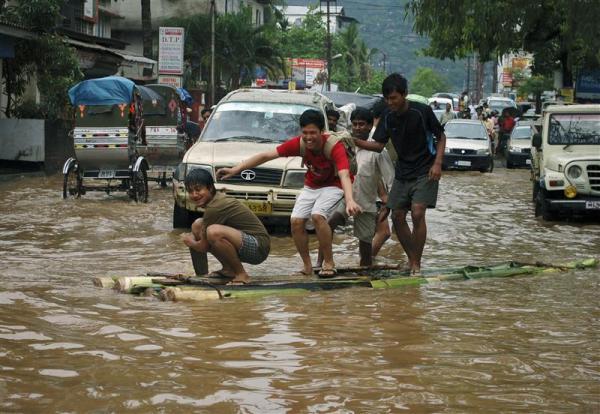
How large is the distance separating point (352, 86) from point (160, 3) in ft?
154

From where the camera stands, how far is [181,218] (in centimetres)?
1473

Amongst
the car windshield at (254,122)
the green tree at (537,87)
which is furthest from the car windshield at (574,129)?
the green tree at (537,87)

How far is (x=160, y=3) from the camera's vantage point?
64875mm

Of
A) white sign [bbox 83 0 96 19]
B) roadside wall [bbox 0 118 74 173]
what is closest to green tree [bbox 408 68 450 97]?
white sign [bbox 83 0 96 19]

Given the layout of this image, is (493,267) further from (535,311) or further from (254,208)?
(254,208)

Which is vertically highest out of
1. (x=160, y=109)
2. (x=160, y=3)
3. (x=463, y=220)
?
(x=160, y=3)

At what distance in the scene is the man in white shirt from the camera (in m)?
10.6

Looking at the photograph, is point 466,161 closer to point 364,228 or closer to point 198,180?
point 364,228

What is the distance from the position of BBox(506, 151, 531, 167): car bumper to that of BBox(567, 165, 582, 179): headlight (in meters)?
17.4

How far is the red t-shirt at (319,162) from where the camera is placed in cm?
963

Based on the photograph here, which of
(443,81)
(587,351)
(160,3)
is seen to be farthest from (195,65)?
(443,81)

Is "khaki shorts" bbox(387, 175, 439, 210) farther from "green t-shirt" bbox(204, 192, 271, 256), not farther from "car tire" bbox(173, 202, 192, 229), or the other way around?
"car tire" bbox(173, 202, 192, 229)

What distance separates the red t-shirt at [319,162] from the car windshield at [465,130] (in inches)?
882

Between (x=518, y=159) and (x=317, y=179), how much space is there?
25040mm
